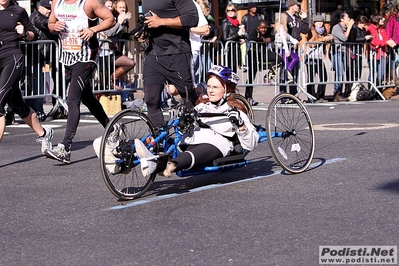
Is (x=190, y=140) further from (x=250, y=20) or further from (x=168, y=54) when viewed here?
(x=250, y=20)

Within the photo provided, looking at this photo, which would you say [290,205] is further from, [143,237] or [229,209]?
[143,237]

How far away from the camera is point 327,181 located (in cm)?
809

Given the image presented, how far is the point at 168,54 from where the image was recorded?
8.90 meters

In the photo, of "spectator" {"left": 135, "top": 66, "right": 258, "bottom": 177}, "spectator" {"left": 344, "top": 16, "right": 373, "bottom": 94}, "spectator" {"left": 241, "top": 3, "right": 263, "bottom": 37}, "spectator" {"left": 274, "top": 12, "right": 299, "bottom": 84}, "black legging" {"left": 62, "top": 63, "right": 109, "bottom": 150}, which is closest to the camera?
"spectator" {"left": 135, "top": 66, "right": 258, "bottom": 177}

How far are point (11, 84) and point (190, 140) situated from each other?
319cm

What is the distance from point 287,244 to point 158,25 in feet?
11.4

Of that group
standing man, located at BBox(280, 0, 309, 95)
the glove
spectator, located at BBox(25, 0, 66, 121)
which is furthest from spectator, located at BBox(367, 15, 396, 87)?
the glove

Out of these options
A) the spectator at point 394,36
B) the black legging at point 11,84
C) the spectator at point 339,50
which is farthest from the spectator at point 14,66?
the spectator at point 394,36

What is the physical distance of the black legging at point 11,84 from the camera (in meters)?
10.2

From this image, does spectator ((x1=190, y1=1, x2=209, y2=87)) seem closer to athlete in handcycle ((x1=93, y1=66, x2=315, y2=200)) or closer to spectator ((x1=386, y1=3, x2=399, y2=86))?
athlete in handcycle ((x1=93, y1=66, x2=315, y2=200))

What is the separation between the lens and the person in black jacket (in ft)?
60.8

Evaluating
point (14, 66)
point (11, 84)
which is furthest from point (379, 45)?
point (11, 84)

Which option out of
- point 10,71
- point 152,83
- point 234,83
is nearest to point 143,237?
point 234,83

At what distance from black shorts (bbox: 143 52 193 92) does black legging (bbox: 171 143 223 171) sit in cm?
120
